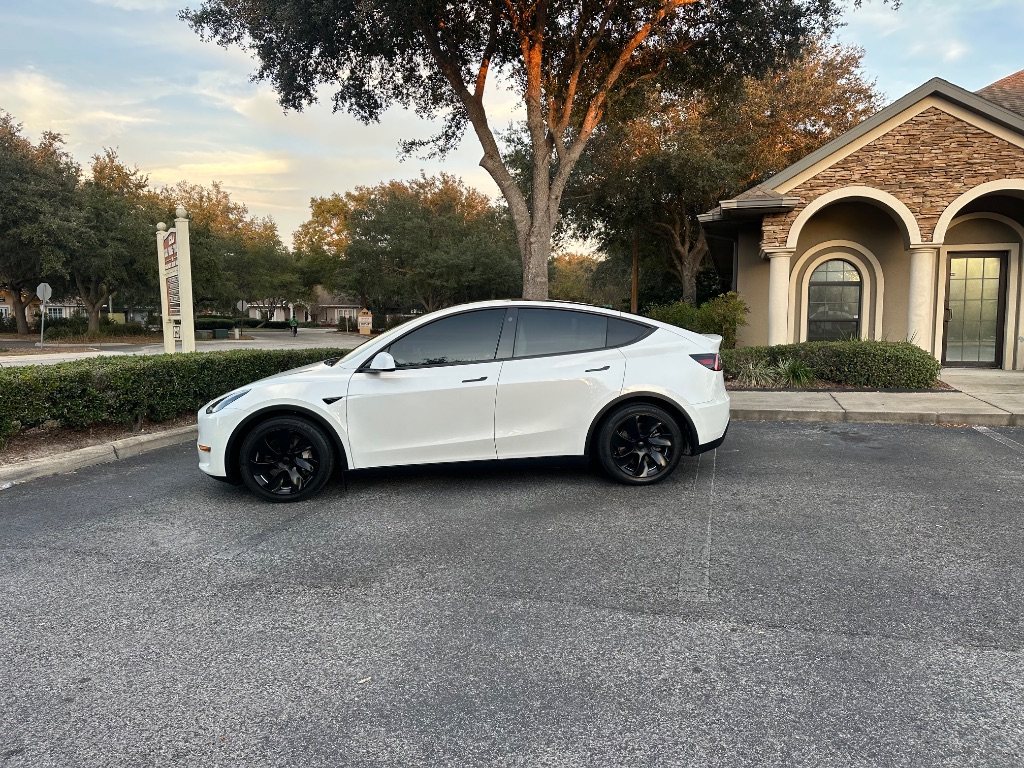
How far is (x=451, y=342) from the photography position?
547cm

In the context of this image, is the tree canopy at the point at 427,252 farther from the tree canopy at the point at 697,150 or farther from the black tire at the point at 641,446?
the black tire at the point at 641,446

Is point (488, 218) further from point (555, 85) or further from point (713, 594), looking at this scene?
point (713, 594)

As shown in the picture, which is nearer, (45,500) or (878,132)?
(45,500)

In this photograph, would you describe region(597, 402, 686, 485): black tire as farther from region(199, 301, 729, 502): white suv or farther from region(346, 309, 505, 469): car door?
region(346, 309, 505, 469): car door

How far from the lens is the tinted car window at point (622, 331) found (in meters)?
5.65

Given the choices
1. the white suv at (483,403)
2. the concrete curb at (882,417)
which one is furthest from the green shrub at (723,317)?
the white suv at (483,403)

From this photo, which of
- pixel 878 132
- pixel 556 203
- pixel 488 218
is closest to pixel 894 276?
pixel 878 132

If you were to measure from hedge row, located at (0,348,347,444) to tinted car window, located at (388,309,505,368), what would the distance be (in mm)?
4101

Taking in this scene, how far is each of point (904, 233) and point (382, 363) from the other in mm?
11963

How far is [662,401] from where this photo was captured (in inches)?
218

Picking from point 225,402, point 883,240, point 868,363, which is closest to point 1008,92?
point 883,240

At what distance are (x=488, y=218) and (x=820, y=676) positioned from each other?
44.9 m

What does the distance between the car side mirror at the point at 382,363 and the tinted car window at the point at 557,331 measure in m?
1.00

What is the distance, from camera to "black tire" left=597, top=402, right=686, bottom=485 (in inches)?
218
